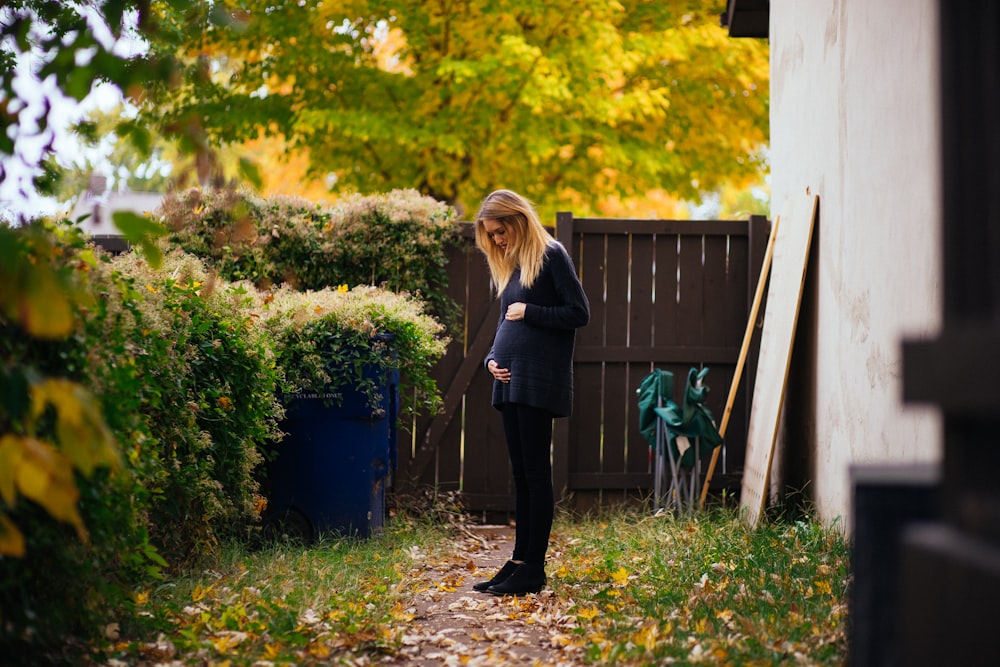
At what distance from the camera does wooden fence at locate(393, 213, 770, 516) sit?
272 inches

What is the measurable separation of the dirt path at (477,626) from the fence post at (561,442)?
1.58m

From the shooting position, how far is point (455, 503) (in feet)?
22.3

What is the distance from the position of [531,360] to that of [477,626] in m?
1.18

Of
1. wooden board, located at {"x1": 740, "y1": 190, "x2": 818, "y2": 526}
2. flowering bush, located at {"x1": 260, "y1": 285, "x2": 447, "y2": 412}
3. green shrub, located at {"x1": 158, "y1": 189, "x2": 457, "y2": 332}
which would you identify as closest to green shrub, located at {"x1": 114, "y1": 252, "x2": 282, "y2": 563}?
flowering bush, located at {"x1": 260, "y1": 285, "x2": 447, "y2": 412}

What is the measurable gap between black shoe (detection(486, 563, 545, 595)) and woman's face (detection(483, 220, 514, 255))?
1500 mm

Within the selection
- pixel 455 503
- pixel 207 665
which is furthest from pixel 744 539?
pixel 207 665

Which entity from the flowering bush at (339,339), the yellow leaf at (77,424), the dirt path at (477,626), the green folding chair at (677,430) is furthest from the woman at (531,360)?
the yellow leaf at (77,424)

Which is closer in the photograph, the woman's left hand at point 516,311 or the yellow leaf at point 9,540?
the yellow leaf at point 9,540

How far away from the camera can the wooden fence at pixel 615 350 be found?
6.92 metres

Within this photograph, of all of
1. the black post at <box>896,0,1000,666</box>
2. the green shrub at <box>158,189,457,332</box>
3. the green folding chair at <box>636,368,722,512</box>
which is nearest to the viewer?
the black post at <box>896,0,1000,666</box>

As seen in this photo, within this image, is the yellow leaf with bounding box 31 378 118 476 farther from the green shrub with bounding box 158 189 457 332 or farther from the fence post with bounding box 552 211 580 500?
the fence post with bounding box 552 211 580 500

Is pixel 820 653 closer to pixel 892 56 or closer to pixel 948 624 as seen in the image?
pixel 948 624

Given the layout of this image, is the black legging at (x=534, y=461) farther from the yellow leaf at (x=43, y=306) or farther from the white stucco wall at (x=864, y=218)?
the yellow leaf at (x=43, y=306)

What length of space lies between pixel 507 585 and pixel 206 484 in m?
1.43
